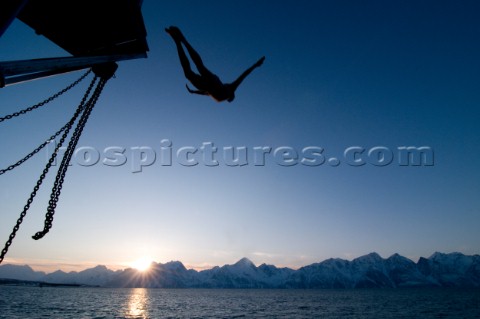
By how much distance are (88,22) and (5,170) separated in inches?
150

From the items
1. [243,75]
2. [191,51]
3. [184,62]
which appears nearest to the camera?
[191,51]

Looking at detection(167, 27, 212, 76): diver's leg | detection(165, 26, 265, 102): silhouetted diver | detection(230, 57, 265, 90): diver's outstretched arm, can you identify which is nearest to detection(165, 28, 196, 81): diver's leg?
detection(165, 26, 265, 102): silhouetted diver

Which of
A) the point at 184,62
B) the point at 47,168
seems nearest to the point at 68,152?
the point at 47,168

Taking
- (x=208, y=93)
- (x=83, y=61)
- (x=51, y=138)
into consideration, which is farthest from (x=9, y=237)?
(x=208, y=93)

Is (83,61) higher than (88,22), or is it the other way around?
(88,22)

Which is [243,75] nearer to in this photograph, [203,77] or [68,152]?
[203,77]

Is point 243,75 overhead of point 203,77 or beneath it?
overhead

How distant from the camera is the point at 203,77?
537cm

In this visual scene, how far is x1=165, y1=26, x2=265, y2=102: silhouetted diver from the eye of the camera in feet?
16.7

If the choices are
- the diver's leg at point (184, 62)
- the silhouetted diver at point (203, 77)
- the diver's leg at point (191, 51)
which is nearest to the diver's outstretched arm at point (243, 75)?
the silhouetted diver at point (203, 77)

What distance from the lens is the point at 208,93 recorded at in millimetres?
5910

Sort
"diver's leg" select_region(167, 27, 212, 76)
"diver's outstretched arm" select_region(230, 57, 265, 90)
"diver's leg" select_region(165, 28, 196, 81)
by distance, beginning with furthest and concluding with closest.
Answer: "diver's outstretched arm" select_region(230, 57, 265, 90) < "diver's leg" select_region(165, 28, 196, 81) < "diver's leg" select_region(167, 27, 212, 76)

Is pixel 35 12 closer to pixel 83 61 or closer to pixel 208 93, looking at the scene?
pixel 83 61

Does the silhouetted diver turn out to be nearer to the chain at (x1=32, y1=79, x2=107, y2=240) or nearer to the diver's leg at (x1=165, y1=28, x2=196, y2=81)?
the diver's leg at (x1=165, y1=28, x2=196, y2=81)
